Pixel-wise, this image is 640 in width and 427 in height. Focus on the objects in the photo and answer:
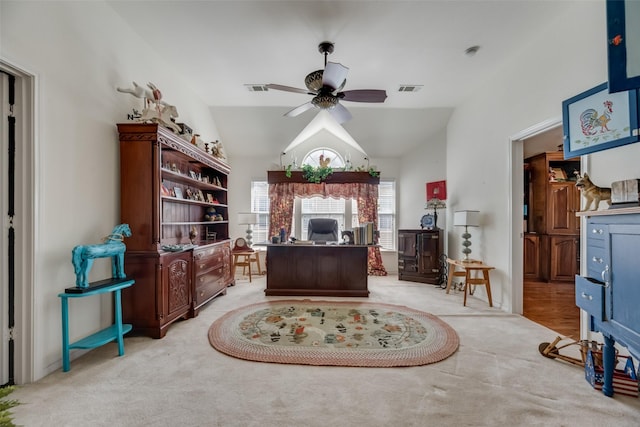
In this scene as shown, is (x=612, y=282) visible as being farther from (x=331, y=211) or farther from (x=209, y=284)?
(x=331, y=211)

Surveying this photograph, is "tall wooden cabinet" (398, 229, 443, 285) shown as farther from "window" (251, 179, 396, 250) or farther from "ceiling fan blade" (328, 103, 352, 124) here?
"ceiling fan blade" (328, 103, 352, 124)

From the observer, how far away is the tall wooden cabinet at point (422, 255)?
4984 millimetres

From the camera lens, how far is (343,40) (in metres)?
3.05

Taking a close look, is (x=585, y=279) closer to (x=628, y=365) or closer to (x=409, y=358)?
(x=628, y=365)

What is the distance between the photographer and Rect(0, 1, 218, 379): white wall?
203 centimetres

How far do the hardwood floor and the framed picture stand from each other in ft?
6.30

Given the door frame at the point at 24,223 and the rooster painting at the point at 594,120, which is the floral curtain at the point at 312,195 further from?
the door frame at the point at 24,223

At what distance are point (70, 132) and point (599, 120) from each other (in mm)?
4448

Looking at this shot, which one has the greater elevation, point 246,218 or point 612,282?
point 246,218

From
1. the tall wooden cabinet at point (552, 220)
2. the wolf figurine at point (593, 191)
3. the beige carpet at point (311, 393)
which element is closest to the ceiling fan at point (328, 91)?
the wolf figurine at point (593, 191)

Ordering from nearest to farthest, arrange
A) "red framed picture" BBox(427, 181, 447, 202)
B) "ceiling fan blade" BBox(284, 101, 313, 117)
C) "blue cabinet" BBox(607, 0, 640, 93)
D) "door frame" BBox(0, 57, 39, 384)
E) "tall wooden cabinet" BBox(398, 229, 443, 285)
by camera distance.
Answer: "blue cabinet" BBox(607, 0, 640, 93), "door frame" BBox(0, 57, 39, 384), "ceiling fan blade" BBox(284, 101, 313, 117), "tall wooden cabinet" BBox(398, 229, 443, 285), "red framed picture" BBox(427, 181, 447, 202)

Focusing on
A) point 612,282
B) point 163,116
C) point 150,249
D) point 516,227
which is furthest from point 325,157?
point 612,282

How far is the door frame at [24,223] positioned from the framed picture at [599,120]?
13.8 feet

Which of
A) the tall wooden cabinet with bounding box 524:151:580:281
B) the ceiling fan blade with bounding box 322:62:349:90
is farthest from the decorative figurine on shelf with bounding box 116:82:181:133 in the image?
the tall wooden cabinet with bounding box 524:151:580:281
